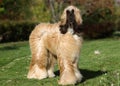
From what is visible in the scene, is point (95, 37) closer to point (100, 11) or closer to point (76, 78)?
point (100, 11)

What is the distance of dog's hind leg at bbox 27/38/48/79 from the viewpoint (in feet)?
39.3

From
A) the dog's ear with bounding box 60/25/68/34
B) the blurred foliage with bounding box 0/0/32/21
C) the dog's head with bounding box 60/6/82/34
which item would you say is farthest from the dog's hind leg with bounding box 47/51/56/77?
the blurred foliage with bounding box 0/0/32/21

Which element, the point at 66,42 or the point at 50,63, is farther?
the point at 50,63

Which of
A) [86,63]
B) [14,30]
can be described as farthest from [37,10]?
[86,63]

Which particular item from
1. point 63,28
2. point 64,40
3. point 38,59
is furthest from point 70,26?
point 38,59

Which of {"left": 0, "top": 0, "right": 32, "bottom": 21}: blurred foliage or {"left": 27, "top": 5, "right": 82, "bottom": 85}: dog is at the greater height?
{"left": 27, "top": 5, "right": 82, "bottom": 85}: dog

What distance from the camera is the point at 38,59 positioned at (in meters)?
12.1

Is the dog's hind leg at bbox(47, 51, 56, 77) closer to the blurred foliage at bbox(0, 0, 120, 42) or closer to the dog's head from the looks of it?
the dog's head

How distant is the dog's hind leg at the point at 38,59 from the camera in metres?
12.0

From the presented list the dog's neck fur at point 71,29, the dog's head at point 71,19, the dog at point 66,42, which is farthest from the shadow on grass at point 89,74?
the dog's head at point 71,19

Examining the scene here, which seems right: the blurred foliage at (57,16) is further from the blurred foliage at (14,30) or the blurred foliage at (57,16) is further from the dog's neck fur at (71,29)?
the dog's neck fur at (71,29)

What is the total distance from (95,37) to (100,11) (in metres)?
2.52

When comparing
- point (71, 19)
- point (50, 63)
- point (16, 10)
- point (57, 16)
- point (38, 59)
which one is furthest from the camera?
point (16, 10)

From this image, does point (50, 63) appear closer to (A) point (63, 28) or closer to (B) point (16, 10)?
(A) point (63, 28)
